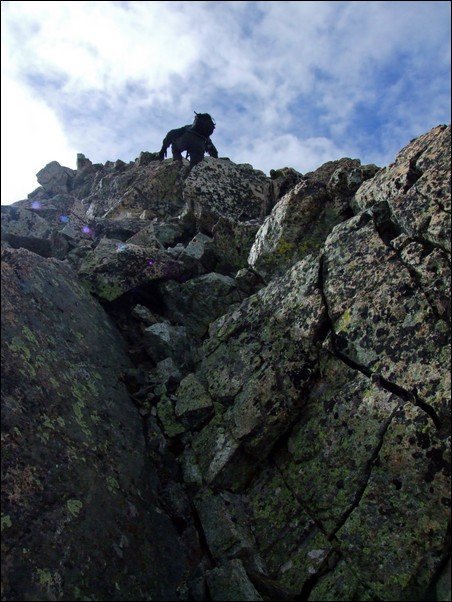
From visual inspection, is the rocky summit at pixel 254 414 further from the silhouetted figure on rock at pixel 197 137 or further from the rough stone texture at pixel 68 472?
the silhouetted figure on rock at pixel 197 137

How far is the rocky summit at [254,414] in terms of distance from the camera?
7.75 metres

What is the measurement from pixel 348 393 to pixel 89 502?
5.57 m

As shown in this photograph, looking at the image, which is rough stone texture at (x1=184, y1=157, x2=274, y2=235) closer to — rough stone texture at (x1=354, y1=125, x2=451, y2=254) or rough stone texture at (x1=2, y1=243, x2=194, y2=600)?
rough stone texture at (x1=354, y1=125, x2=451, y2=254)

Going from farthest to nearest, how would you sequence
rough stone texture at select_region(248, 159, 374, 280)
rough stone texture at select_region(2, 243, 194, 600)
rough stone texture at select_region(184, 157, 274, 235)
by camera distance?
rough stone texture at select_region(184, 157, 274, 235) < rough stone texture at select_region(248, 159, 374, 280) < rough stone texture at select_region(2, 243, 194, 600)

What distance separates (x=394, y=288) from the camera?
10070 mm

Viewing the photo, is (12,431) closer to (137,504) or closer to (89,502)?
(89,502)

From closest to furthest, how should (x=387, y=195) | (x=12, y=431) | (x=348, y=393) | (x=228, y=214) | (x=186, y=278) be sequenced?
(x=12, y=431)
(x=348, y=393)
(x=387, y=195)
(x=186, y=278)
(x=228, y=214)

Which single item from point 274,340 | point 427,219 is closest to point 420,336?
point 427,219

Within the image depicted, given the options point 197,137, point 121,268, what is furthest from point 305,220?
point 197,137

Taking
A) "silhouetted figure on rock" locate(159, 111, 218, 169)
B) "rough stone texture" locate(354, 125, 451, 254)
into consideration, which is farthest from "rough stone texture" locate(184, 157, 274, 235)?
"rough stone texture" locate(354, 125, 451, 254)

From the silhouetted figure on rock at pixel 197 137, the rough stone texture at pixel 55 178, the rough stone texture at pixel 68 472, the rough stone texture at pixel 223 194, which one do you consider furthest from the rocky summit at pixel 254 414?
the rough stone texture at pixel 55 178

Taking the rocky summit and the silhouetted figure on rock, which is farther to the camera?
the silhouetted figure on rock

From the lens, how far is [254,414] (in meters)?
10.2

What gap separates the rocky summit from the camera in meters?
7.75
